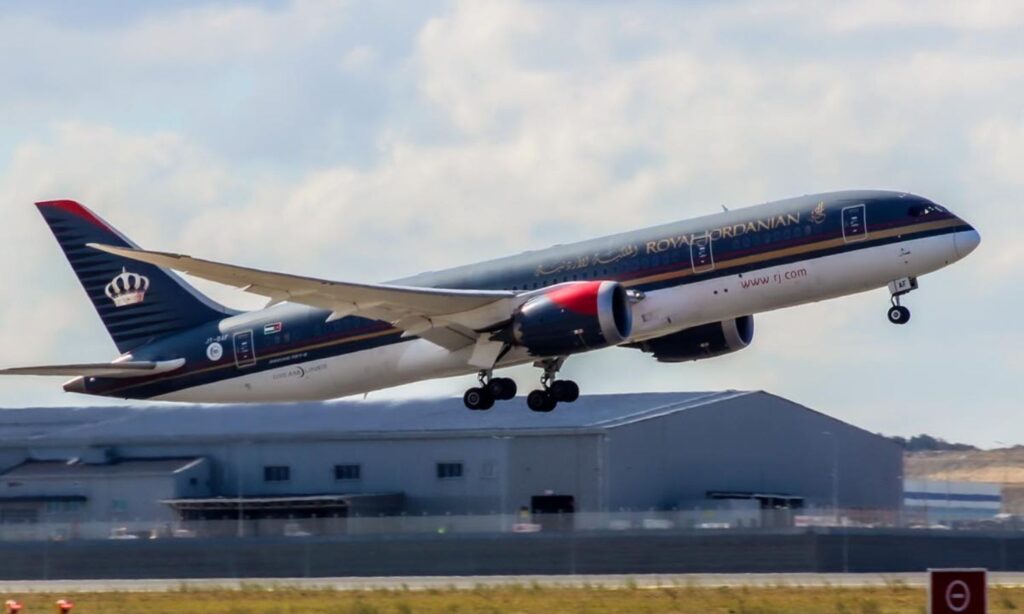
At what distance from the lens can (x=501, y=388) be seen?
50625mm

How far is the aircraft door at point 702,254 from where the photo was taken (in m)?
46.2

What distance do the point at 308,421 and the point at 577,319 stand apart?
76.2ft

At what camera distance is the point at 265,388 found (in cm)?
5225

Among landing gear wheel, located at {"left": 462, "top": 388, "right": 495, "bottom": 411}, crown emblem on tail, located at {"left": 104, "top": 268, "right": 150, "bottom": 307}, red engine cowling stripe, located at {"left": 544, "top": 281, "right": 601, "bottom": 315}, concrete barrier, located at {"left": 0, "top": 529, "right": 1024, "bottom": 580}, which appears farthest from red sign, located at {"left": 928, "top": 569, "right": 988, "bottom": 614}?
crown emblem on tail, located at {"left": 104, "top": 268, "right": 150, "bottom": 307}

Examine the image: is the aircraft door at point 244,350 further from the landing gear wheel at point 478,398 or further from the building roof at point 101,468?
the building roof at point 101,468

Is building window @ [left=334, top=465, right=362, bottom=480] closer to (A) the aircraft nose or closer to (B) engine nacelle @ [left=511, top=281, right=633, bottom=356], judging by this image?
(B) engine nacelle @ [left=511, top=281, right=633, bottom=356]

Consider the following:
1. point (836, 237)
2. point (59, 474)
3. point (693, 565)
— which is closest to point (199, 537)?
point (59, 474)

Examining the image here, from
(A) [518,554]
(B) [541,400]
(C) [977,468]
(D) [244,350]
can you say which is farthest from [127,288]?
(C) [977,468]

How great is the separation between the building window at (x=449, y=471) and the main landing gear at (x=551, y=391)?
18.7 meters

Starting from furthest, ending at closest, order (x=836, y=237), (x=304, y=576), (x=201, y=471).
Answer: (x=201, y=471) < (x=304, y=576) < (x=836, y=237)

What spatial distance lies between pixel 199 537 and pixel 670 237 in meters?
21.2

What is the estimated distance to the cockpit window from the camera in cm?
4544

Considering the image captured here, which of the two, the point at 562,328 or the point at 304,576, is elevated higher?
the point at 562,328

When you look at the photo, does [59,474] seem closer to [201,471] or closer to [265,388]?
[201,471]
